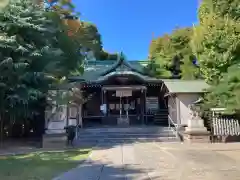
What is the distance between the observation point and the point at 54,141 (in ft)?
40.8

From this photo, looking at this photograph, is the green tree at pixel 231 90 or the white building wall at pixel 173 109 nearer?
the green tree at pixel 231 90

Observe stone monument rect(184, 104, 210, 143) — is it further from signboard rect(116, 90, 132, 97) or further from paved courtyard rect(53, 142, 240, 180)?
signboard rect(116, 90, 132, 97)

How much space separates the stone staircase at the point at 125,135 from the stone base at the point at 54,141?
153 cm

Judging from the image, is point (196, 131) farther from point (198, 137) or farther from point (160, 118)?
point (160, 118)

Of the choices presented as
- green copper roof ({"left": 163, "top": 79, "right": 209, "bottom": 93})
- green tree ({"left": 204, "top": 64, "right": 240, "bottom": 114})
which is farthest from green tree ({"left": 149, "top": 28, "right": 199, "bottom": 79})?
green tree ({"left": 204, "top": 64, "right": 240, "bottom": 114})

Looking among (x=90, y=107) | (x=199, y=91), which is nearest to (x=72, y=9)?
(x=90, y=107)

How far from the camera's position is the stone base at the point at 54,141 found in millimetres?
12320

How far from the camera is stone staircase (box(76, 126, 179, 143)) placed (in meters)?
14.2

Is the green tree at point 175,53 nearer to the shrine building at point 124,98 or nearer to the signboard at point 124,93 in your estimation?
the shrine building at point 124,98

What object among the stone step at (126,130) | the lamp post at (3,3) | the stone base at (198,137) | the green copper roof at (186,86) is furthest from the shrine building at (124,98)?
the lamp post at (3,3)

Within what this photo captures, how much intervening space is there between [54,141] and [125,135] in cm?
442

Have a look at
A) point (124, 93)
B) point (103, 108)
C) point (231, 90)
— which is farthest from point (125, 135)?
point (231, 90)

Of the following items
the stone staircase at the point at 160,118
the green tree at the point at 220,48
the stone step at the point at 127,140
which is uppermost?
the green tree at the point at 220,48

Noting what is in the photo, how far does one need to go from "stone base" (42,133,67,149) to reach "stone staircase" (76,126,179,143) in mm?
1527
